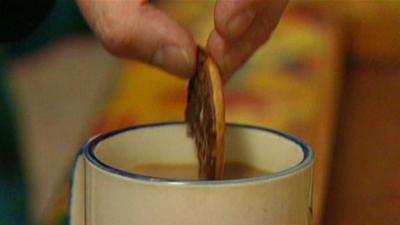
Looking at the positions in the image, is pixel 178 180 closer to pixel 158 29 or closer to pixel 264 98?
pixel 158 29

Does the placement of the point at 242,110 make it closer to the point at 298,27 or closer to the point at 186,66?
the point at 298,27

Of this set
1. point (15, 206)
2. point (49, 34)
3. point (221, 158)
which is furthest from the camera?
point (49, 34)

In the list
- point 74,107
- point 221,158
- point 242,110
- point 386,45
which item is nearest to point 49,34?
point 74,107

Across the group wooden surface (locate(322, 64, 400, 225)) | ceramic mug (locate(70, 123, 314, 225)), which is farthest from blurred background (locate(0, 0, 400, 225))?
ceramic mug (locate(70, 123, 314, 225))

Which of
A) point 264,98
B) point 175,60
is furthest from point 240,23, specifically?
point 264,98

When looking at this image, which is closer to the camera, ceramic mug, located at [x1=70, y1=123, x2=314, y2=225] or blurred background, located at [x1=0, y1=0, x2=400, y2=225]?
ceramic mug, located at [x1=70, y1=123, x2=314, y2=225]

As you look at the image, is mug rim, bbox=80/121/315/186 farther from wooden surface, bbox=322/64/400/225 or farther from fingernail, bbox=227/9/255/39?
wooden surface, bbox=322/64/400/225

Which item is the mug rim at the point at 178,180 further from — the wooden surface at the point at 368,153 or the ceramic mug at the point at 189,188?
the wooden surface at the point at 368,153
